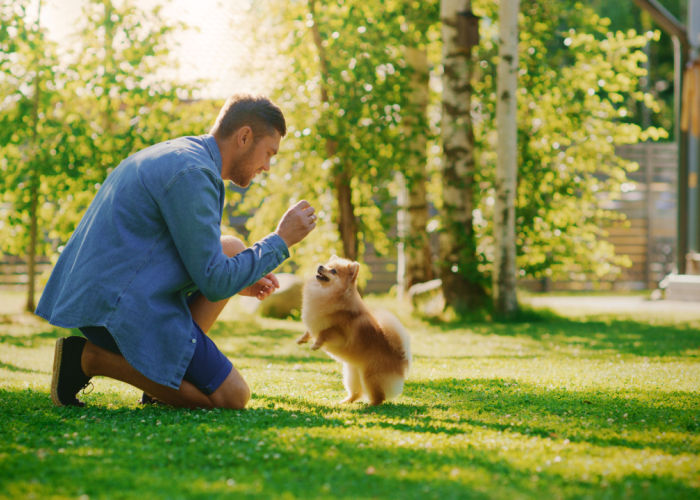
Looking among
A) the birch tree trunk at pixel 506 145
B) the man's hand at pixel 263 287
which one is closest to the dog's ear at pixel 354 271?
the man's hand at pixel 263 287

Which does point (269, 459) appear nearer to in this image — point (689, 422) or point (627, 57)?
point (689, 422)

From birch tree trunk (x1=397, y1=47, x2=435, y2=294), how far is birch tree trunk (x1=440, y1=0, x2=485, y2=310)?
0.67 meters

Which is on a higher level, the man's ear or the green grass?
the man's ear

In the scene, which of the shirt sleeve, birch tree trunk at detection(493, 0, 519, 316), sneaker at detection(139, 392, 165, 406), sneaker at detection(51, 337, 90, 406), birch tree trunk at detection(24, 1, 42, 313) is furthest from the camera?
birch tree trunk at detection(24, 1, 42, 313)

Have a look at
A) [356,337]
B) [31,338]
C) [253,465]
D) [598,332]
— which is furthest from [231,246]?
[598,332]

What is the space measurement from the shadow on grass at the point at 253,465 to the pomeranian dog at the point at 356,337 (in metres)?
0.66

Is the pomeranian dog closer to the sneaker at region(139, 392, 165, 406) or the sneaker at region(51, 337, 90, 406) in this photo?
the sneaker at region(139, 392, 165, 406)

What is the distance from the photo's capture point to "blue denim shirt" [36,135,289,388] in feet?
10.3

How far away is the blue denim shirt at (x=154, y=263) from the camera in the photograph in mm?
3135

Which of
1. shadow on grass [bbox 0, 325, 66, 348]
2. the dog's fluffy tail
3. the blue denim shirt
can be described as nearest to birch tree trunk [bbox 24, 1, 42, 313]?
shadow on grass [bbox 0, 325, 66, 348]

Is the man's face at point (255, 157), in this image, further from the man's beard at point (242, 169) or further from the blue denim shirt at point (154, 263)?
the blue denim shirt at point (154, 263)

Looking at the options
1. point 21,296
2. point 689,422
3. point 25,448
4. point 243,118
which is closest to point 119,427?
point 25,448

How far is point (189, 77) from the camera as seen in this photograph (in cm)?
1006

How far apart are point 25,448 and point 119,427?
0.46 metres
